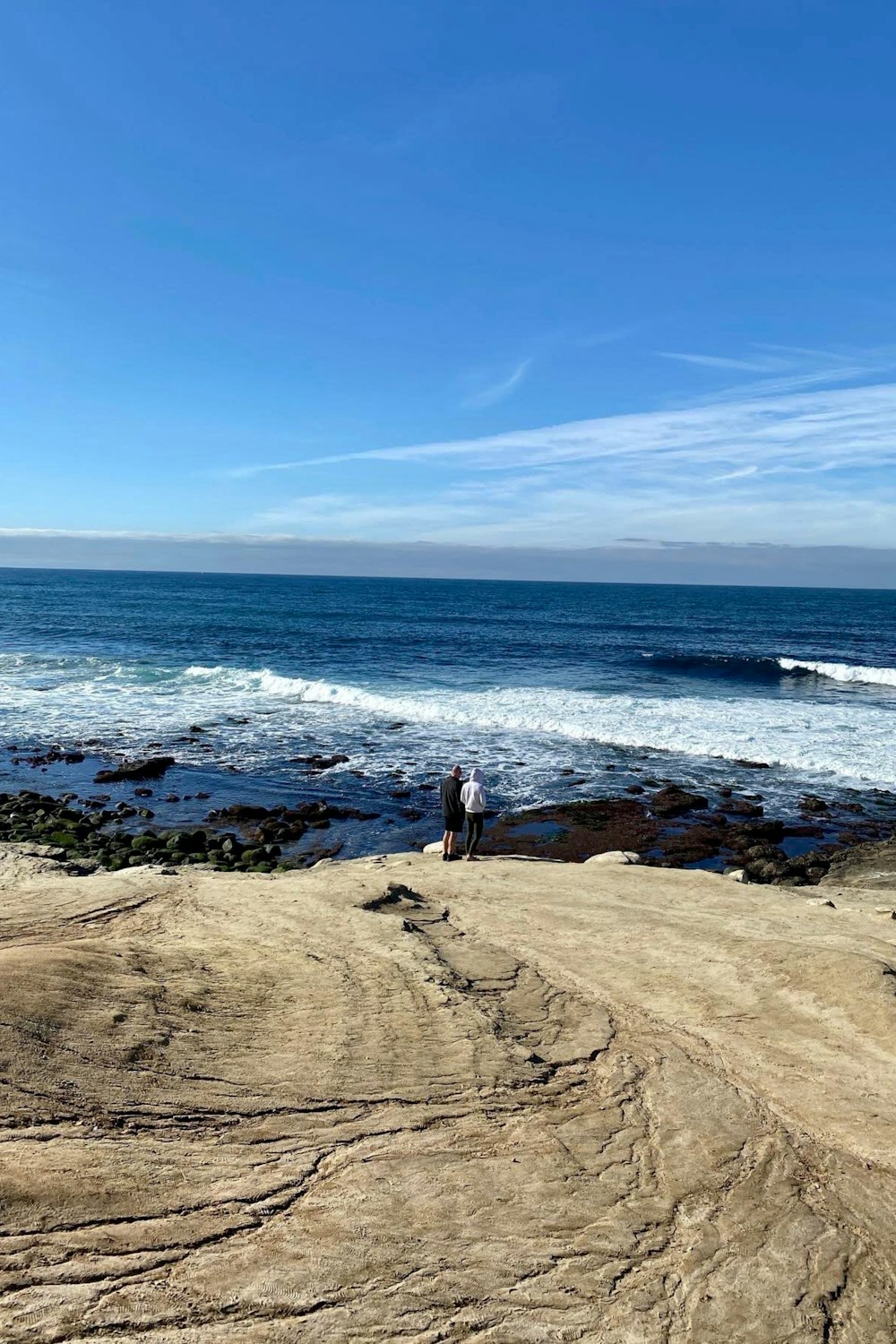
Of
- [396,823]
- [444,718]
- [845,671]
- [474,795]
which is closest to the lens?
[474,795]

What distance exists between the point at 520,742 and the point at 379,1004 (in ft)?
59.5

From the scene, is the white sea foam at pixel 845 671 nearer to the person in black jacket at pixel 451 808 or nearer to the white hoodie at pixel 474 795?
the white hoodie at pixel 474 795

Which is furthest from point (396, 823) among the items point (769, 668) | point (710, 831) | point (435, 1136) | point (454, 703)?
point (769, 668)

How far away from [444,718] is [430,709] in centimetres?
116

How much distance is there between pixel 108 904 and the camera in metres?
9.46

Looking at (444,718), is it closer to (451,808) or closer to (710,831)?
(710,831)

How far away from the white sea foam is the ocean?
0.14 meters

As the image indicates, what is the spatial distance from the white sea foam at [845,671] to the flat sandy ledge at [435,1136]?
33947 millimetres

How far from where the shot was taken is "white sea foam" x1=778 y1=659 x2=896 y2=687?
38781 mm

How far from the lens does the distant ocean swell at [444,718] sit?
24031 mm

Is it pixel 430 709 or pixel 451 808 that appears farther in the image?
pixel 430 709

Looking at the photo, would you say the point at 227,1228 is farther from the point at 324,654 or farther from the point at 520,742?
the point at 324,654

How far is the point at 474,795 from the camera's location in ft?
43.9

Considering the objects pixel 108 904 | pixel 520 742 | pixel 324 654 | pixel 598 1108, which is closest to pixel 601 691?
pixel 520 742
